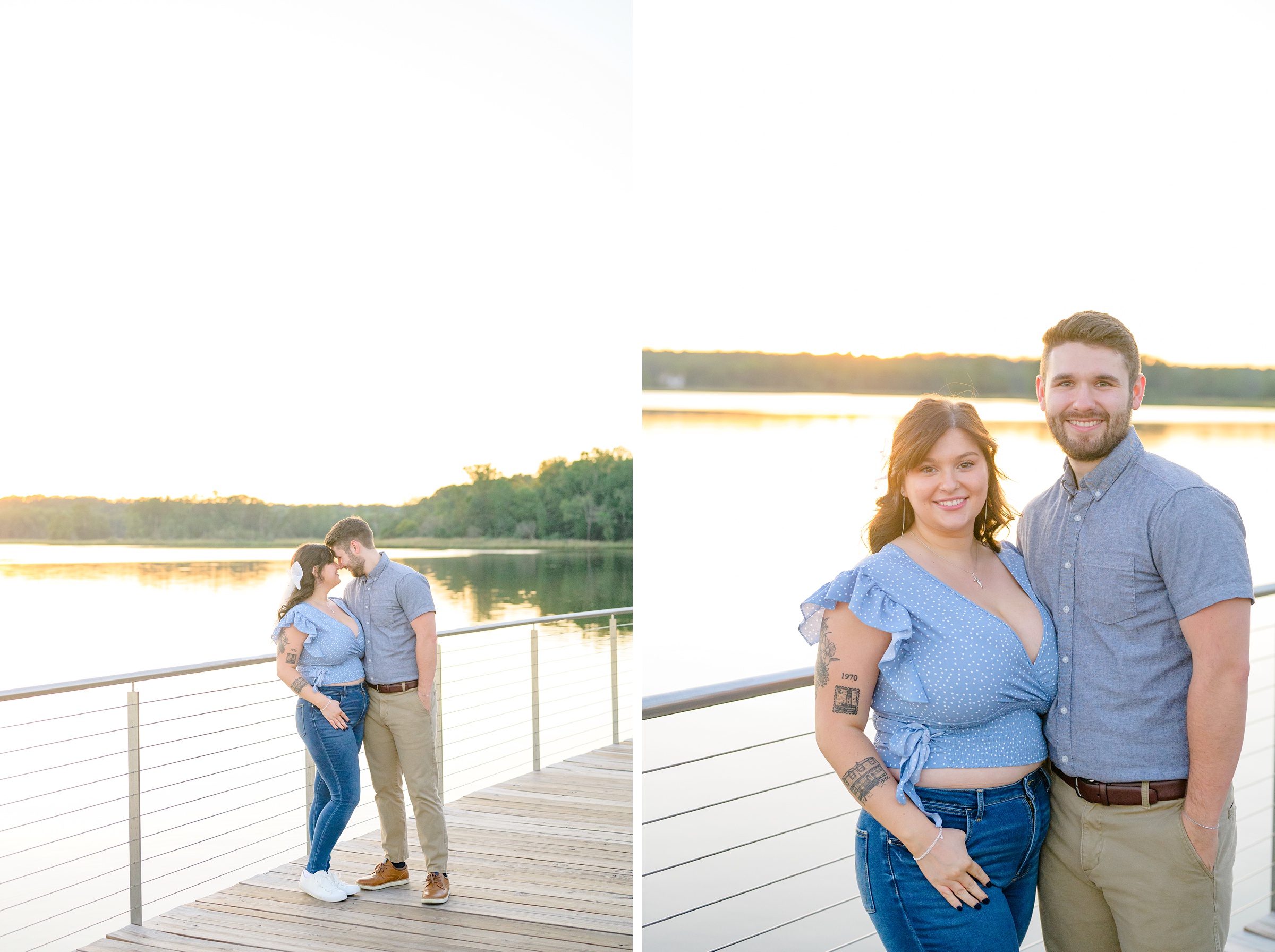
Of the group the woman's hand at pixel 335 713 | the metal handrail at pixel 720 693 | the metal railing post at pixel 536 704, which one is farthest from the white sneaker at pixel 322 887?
the metal handrail at pixel 720 693

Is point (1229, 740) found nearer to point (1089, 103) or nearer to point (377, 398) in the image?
point (377, 398)

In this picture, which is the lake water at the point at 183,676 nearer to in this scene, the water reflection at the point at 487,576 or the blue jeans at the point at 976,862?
the water reflection at the point at 487,576

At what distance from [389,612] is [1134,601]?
78.6 inches

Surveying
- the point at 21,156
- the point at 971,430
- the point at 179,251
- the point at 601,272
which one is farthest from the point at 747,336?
the point at 971,430

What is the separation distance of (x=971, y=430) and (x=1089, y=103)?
717 centimetres

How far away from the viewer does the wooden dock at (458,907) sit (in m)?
2.62

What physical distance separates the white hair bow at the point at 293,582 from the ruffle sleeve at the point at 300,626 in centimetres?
4

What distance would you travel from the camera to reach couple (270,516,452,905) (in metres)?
2.53

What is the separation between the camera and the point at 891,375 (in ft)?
29.8

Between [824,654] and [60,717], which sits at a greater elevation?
[824,654]

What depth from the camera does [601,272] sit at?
4.34 meters

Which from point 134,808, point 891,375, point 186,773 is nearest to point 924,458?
point 134,808

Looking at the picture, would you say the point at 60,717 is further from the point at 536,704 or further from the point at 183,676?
the point at 536,704

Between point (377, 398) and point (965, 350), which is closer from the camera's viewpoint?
point (377, 398)
